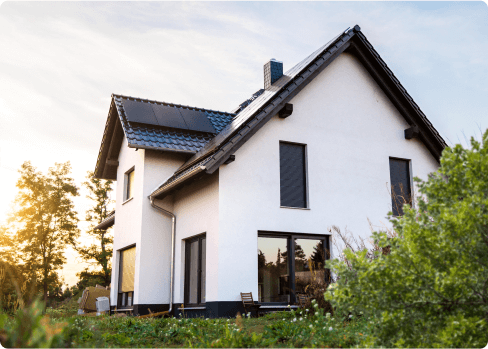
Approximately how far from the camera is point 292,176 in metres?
11.6

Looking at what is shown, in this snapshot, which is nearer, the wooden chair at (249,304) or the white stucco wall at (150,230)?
the wooden chair at (249,304)

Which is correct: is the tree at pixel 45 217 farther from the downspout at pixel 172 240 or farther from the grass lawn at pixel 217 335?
the grass lawn at pixel 217 335

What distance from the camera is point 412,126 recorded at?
13.6 metres

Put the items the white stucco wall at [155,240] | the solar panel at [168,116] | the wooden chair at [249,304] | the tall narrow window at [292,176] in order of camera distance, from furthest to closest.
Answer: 1. the solar panel at [168,116]
2. the white stucco wall at [155,240]
3. the tall narrow window at [292,176]
4. the wooden chair at [249,304]

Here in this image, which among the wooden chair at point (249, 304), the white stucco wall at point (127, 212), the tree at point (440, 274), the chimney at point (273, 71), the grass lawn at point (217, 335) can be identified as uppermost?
the chimney at point (273, 71)

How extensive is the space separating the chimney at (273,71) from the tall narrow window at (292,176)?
3.43m

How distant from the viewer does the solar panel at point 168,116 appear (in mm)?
13602

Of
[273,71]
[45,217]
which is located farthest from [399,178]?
[45,217]

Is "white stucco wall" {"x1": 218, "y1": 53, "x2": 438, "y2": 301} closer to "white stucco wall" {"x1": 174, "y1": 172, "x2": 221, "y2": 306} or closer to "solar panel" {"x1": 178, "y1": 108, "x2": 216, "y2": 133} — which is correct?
"white stucco wall" {"x1": 174, "y1": 172, "x2": 221, "y2": 306}

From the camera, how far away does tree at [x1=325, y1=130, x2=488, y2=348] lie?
3.76 m

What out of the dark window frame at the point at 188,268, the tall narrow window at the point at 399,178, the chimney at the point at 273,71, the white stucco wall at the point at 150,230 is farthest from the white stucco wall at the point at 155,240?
the tall narrow window at the point at 399,178

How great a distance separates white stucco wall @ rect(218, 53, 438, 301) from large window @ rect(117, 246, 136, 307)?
4680 millimetres

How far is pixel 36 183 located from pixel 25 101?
1862cm

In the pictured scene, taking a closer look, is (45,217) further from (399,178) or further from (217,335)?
(217,335)
